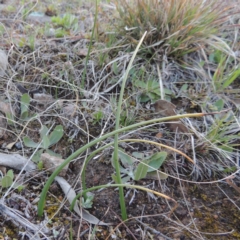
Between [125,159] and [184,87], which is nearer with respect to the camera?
[125,159]

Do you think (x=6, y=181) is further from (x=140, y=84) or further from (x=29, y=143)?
(x=140, y=84)

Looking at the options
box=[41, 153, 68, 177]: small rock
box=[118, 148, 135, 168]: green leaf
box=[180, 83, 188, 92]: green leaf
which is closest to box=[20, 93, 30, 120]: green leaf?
box=[41, 153, 68, 177]: small rock

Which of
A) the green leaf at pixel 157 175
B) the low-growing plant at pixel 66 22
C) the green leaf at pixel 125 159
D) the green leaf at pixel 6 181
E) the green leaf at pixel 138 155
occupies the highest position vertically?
the low-growing plant at pixel 66 22

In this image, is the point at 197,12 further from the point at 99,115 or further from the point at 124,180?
the point at 124,180

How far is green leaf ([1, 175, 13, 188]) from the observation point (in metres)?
0.93

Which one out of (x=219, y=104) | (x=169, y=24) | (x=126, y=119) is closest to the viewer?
(x=126, y=119)

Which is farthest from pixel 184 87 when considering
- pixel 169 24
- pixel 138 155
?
pixel 138 155

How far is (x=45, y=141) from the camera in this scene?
3.43 feet

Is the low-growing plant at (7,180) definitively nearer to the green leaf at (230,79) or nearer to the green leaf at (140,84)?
the green leaf at (140,84)

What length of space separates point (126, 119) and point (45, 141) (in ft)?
0.93

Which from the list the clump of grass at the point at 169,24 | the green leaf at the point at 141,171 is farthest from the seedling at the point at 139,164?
the clump of grass at the point at 169,24

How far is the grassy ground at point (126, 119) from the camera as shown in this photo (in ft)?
3.05

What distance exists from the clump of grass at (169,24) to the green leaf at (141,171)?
21.6 inches

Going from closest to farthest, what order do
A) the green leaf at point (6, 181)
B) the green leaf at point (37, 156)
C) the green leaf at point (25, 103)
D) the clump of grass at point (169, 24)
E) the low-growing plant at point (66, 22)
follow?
the green leaf at point (6, 181) → the green leaf at point (37, 156) → the green leaf at point (25, 103) → the clump of grass at point (169, 24) → the low-growing plant at point (66, 22)
